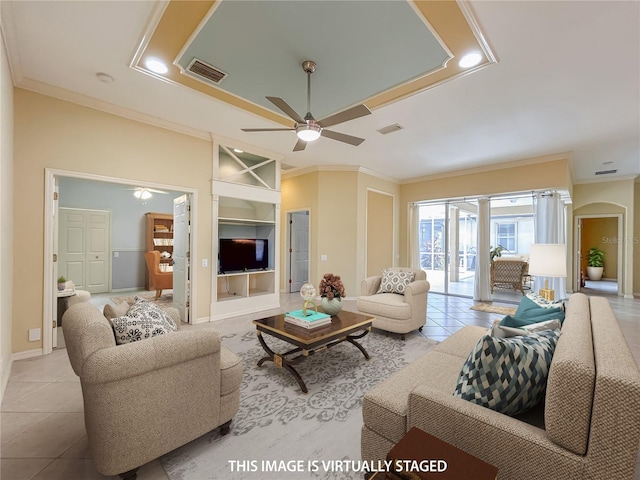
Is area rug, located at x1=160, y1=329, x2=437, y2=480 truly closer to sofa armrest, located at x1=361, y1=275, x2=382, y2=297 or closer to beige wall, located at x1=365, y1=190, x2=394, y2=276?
sofa armrest, located at x1=361, y1=275, x2=382, y2=297

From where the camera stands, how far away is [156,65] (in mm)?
2717

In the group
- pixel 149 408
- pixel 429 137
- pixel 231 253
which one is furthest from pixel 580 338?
pixel 231 253

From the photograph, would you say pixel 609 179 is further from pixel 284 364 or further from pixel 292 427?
pixel 292 427

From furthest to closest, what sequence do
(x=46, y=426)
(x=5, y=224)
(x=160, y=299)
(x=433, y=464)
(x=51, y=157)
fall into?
(x=160, y=299)
(x=51, y=157)
(x=5, y=224)
(x=46, y=426)
(x=433, y=464)

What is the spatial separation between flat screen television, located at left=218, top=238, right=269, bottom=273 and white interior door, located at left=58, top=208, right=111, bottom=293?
434 cm

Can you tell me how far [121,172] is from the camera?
362 centimetres

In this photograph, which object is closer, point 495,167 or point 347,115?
point 347,115

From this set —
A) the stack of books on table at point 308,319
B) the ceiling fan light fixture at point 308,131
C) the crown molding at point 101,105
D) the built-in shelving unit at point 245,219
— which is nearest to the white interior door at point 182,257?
the built-in shelving unit at point 245,219

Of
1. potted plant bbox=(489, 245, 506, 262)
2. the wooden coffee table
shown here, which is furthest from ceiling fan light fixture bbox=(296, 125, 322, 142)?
potted plant bbox=(489, 245, 506, 262)

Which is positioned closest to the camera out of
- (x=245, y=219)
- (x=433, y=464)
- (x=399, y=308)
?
(x=433, y=464)

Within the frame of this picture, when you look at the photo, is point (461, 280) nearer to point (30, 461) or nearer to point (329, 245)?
point (329, 245)

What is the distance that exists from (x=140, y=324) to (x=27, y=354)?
2.62 meters

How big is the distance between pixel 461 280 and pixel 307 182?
4749mm

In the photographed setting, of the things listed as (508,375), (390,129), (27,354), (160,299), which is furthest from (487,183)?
(27,354)
